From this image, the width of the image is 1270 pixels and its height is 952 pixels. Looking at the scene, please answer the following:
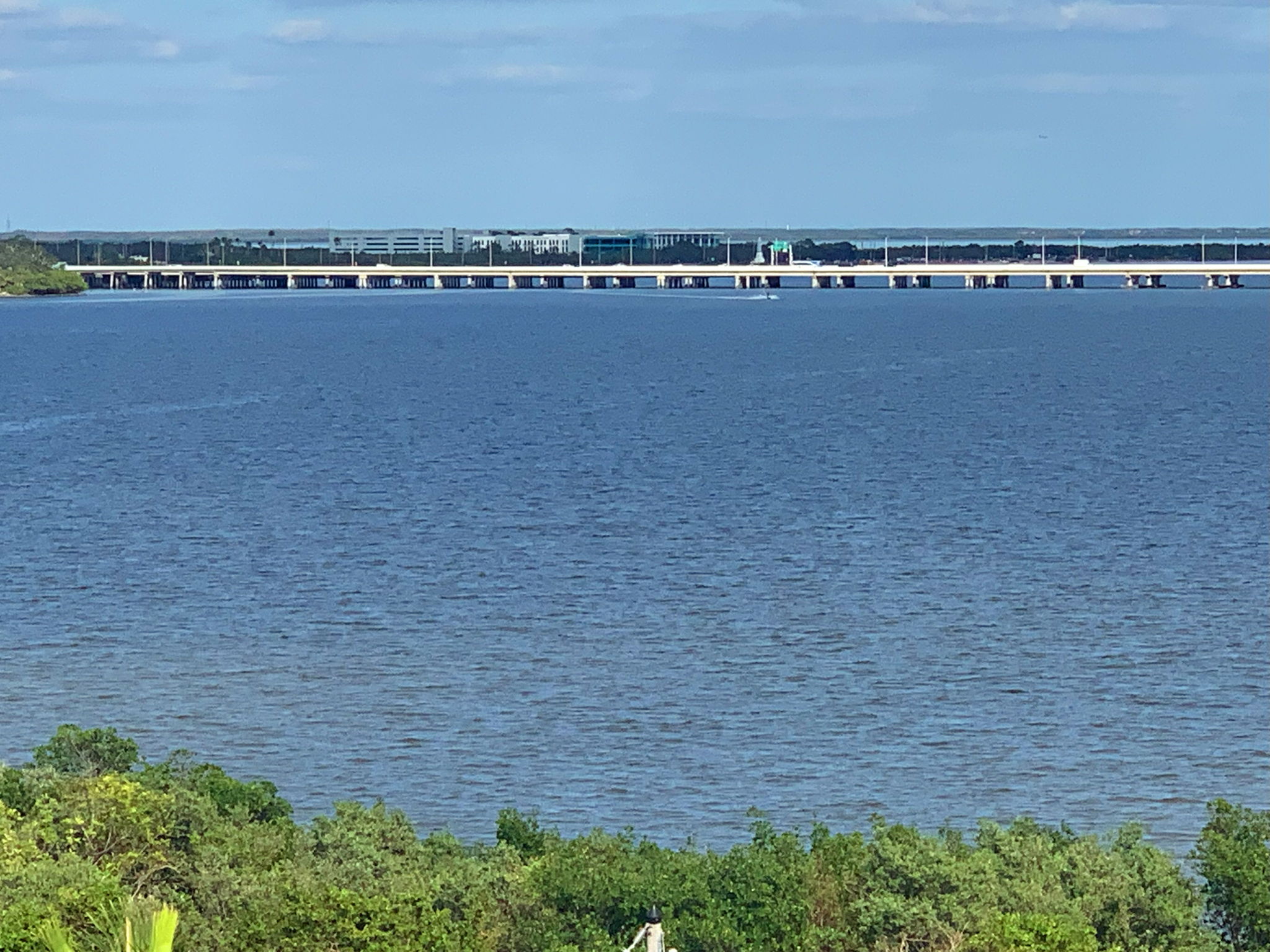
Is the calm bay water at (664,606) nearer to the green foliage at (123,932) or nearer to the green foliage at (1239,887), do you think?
the green foliage at (1239,887)

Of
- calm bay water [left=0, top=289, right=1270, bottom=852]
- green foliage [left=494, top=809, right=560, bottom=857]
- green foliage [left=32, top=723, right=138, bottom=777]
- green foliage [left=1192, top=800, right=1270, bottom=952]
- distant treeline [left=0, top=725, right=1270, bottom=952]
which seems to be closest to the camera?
distant treeline [left=0, top=725, right=1270, bottom=952]

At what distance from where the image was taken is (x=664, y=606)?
3928 centimetres

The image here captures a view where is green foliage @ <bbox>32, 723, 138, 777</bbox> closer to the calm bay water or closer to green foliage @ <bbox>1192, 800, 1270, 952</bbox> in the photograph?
the calm bay water

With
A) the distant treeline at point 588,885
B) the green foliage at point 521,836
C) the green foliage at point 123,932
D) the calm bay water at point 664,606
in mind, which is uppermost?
the green foliage at point 123,932

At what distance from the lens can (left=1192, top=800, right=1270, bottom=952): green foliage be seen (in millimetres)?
18641

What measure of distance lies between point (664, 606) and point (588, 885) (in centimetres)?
2172

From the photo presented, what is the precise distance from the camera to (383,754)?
2886cm

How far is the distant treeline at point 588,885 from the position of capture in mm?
15992

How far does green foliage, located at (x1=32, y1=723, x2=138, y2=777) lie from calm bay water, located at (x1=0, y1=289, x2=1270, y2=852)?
12.5ft

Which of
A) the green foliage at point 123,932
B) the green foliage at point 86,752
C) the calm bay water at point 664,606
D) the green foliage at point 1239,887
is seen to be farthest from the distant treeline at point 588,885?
the calm bay water at point 664,606

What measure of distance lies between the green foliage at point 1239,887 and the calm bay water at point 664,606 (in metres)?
5.31

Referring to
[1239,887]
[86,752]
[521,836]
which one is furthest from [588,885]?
[86,752]

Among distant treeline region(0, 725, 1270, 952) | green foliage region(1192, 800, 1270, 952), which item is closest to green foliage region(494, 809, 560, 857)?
distant treeline region(0, 725, 1270, 952)

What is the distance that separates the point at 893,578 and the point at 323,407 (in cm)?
5352
